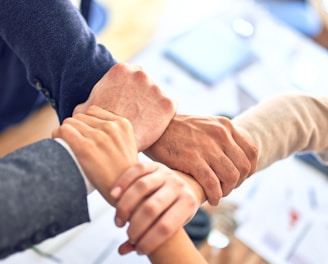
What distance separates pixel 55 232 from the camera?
1.46 ft

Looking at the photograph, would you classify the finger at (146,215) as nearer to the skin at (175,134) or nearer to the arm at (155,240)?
the arm at (155,240)

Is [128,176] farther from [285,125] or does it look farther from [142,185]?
[285,125]

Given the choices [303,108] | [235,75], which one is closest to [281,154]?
[303,108]

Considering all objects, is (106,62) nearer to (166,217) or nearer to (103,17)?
(166,217)

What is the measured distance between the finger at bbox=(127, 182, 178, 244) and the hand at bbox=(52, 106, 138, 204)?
4 centimetres

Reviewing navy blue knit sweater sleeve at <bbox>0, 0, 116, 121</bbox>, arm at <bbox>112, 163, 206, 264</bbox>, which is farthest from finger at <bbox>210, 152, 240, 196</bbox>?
navy blue knit sweater sleeve at <bbox>0, 0, 116, 121</bbox>

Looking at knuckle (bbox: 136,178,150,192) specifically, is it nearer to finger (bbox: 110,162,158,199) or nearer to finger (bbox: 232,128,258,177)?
finger (bbox: 110,162,158,199)

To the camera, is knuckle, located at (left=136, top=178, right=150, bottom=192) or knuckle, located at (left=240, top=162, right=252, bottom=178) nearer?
knuckle, located at (left=136, top=178, right=150, bottom=192)

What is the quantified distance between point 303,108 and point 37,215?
0.46m

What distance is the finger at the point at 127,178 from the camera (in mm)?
464

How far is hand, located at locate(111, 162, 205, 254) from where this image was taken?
18.1 inches

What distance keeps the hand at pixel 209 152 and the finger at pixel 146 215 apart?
0.12 meters

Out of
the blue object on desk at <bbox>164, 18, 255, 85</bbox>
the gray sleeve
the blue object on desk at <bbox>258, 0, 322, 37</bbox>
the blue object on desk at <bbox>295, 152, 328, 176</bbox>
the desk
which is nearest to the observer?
the gray sleeve

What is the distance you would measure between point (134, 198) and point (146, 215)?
0.02 meters
